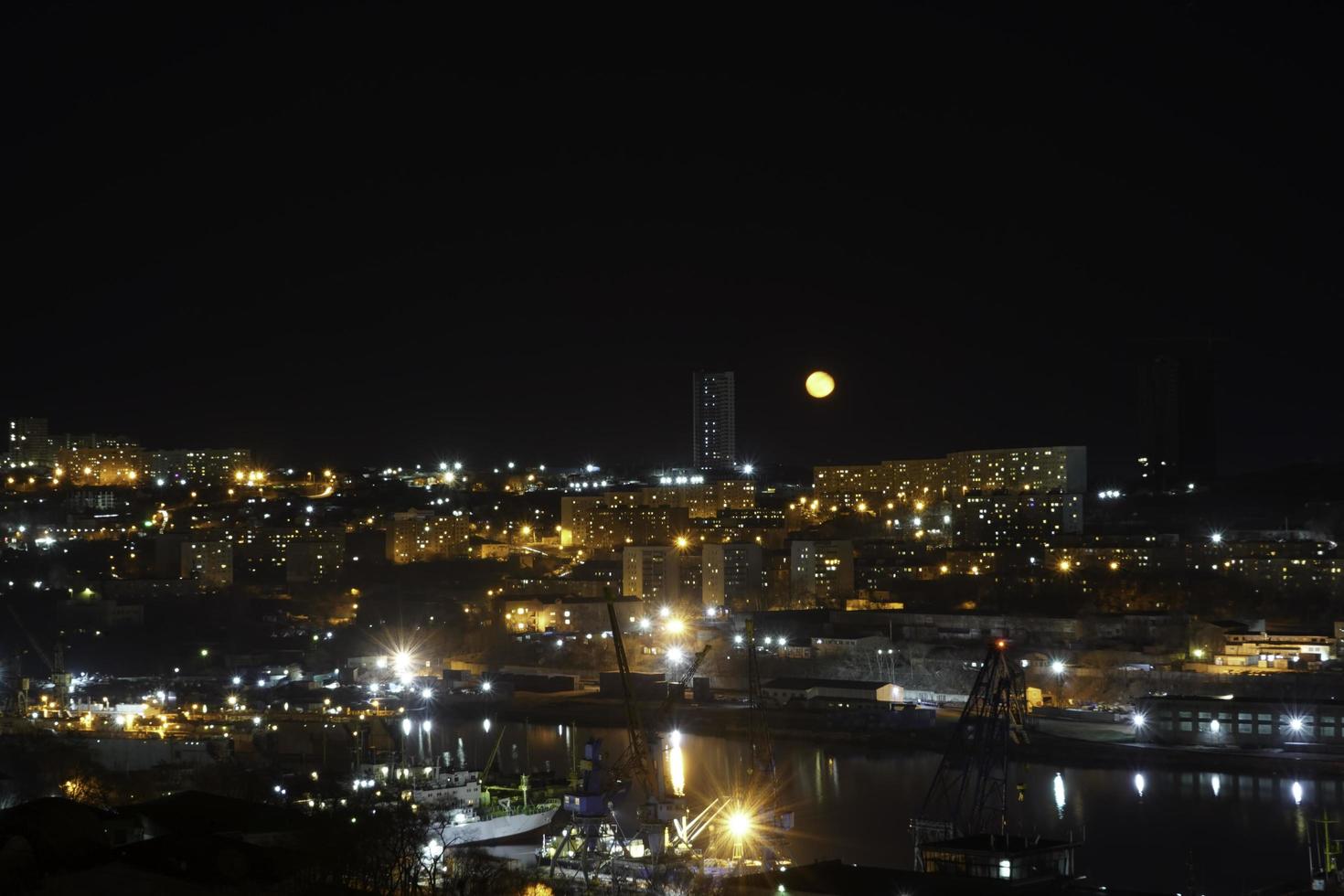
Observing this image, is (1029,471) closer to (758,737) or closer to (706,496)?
(706,496)

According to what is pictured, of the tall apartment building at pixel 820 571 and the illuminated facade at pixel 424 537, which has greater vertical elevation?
the illuminated facade at pixel 424 537

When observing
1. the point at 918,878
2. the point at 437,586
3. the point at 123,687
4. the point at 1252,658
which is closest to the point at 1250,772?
the point at 1252,658

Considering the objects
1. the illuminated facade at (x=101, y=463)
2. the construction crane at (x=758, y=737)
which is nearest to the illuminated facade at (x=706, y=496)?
the illuminated facade at (x=101, y=463)

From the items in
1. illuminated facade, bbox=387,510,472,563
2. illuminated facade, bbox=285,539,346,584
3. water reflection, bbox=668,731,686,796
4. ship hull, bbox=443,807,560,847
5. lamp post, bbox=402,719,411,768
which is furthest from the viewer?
illuminated facade, bbox=387,510,472,563

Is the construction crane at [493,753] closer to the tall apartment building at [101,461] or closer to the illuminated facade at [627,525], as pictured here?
the illuminated facade at [627,525]

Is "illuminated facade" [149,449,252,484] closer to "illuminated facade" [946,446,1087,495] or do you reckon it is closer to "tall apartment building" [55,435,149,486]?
"tall apartment building" [55,435,149,486]

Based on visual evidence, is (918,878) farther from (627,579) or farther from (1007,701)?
(627,579)

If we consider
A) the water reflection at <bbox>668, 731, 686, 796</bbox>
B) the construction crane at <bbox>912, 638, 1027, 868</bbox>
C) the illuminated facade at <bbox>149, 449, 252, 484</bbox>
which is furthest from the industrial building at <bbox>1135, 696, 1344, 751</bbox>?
the illuminated facade at <bbox>149, 449, 252, 484</bbox>
